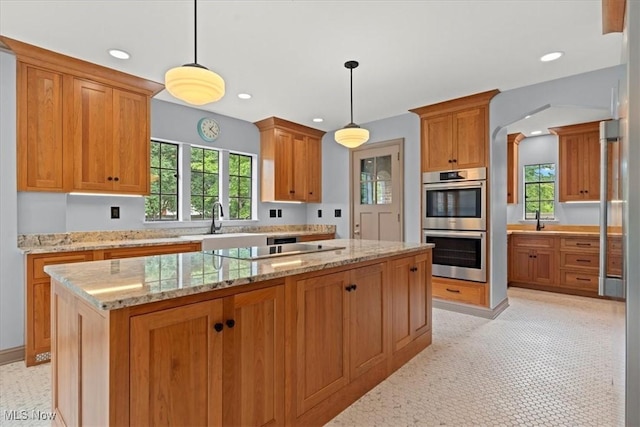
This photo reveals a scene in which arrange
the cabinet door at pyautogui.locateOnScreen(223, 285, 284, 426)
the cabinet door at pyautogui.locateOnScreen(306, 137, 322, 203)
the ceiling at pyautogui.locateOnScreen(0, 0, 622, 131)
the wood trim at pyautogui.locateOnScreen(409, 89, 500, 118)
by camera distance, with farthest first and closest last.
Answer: the cabinet door at pyautogui.locateOnScreen(306, 137, 322, 203) → the wood trim at pyautogui.locateOnScreen(409, 89, 500, 118) → the ceiling at pyautogui.locateOnScreen(0, 0, 622, 131) → the cabinet door at pyautogui.locateOnScreen(223, 285, 284, 426)

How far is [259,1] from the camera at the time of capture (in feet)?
7.12

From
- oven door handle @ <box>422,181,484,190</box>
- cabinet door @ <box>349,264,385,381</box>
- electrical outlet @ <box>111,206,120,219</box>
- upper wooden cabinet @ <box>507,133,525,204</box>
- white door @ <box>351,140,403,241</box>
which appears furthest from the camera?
upper wooden cabinet @ <box>507,133,525,204</box>

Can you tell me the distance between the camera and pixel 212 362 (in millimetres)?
1356

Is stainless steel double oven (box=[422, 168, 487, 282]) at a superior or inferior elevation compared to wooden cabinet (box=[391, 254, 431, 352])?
superior

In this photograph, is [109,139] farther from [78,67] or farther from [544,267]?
[544,267]

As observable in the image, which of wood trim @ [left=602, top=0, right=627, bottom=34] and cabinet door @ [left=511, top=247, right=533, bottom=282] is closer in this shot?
wood trim @ [left=602, top=0, right=627, bottom=34]

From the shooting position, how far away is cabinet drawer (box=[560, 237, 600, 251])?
15.2 feet

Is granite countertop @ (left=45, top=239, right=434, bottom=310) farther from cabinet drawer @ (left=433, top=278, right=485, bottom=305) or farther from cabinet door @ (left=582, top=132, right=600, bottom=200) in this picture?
cabinet door @ (left=582, top=132, right=600, bottom=200)

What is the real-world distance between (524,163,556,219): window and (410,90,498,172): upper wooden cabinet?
271cm

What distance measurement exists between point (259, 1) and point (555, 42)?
7.79ft

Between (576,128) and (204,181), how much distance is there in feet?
18.4

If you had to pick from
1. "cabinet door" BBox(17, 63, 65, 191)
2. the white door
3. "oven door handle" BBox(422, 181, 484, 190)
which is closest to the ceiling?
"cabinet door" BBox(17, 63, 65, 191)

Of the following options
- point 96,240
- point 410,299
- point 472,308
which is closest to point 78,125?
point 96,240

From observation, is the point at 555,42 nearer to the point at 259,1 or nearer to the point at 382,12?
the point at 382,12
